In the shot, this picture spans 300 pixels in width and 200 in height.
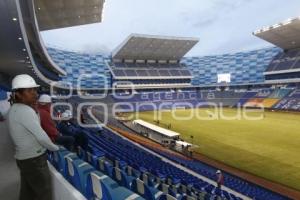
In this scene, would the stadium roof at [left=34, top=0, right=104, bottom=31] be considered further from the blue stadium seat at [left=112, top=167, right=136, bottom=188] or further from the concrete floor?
the blue stadium seat at [left=112, top=167, right=136, bottom=188]

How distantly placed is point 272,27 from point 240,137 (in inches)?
1144

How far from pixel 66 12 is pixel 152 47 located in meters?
42.1

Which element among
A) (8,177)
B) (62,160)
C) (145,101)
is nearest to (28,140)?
(62,160)

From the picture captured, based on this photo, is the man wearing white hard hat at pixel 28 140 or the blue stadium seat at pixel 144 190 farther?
the blue stadium seat at pixel 144 190

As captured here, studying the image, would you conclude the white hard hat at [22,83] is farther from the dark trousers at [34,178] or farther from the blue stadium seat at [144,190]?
the blue stadium seat at [144,190]

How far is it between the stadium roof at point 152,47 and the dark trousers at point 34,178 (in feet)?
178

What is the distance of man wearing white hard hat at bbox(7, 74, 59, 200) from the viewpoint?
12.0ft

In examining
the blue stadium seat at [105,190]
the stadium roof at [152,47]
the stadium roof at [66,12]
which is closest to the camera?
the blue stadium seat at [105,190]

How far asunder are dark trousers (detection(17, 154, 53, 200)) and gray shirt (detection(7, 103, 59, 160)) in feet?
0.33

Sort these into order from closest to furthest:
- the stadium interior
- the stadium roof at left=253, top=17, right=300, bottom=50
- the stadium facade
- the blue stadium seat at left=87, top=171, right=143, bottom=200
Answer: the blue stadium seat at left=87, top=171, right=143, bottom=200 < the stadium interior < the stadium roof at left=253, top=17, right=300, bottom=50 < the stadium facade

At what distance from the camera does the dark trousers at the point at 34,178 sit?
3876 millimetres

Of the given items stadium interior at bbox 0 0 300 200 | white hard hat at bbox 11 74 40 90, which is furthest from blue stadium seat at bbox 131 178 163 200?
white hard hat at bbox 11 74 40 90

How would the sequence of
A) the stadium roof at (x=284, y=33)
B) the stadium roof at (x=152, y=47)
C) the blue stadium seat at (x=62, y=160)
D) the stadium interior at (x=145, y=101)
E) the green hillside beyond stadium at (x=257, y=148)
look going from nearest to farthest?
the blue stadium seat at (x=62, y=160) < the stadium interior at (x=145, y=101) < the green hillside beyond stadium at (x=257, y=148) < the stadium roof at (x=284, y=33) < the stadium roof at (x=152, y=47)

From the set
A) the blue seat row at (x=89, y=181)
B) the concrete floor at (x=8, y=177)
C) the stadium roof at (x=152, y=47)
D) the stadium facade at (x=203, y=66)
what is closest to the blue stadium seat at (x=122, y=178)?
the blue seat row at (x=89, y=181)
